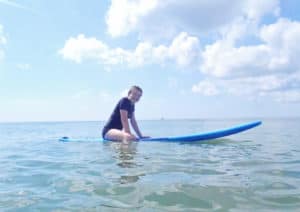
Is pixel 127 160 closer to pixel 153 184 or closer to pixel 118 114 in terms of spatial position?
pixel 153 184

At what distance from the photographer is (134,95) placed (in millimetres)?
9234

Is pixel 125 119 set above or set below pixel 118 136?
above

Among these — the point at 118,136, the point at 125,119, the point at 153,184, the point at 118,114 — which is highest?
the point at 118,114

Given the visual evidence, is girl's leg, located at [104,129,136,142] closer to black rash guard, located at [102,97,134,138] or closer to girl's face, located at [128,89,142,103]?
black rash guard, located at [102,97,134,138]

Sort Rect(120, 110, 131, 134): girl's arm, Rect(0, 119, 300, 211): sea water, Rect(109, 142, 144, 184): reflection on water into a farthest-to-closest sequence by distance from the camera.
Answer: Rect(120, 110, 131, 134): girl's arm < Rect(109, 142, 144, 184): reflection on water < Rect(0, 119, 300, 211): sea water

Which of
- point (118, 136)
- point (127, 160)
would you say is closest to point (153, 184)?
point (127, 160)

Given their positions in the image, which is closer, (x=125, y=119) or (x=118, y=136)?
(x=125, y=119)

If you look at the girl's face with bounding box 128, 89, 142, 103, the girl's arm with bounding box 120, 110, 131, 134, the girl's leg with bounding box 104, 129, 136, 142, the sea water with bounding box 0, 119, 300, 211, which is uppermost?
the girl's face with bounding box 128, 89, 142, 103

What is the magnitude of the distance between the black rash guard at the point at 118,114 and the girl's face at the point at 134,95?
12 centimetres

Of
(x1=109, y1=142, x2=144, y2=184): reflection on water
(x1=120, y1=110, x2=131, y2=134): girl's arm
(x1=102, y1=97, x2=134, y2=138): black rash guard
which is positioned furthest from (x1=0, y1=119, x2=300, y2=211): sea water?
(x1=102, y1=97, x2=134, y2=138): black rash guard

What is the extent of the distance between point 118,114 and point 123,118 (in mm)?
484

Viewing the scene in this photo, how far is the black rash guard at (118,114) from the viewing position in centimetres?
920

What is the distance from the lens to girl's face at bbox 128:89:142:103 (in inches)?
362

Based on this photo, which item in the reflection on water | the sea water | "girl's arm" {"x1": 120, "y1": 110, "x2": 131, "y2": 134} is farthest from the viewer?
"girl's arm" {"x1": 120, "y1": 110, "x2": 131, "y2": 134}
